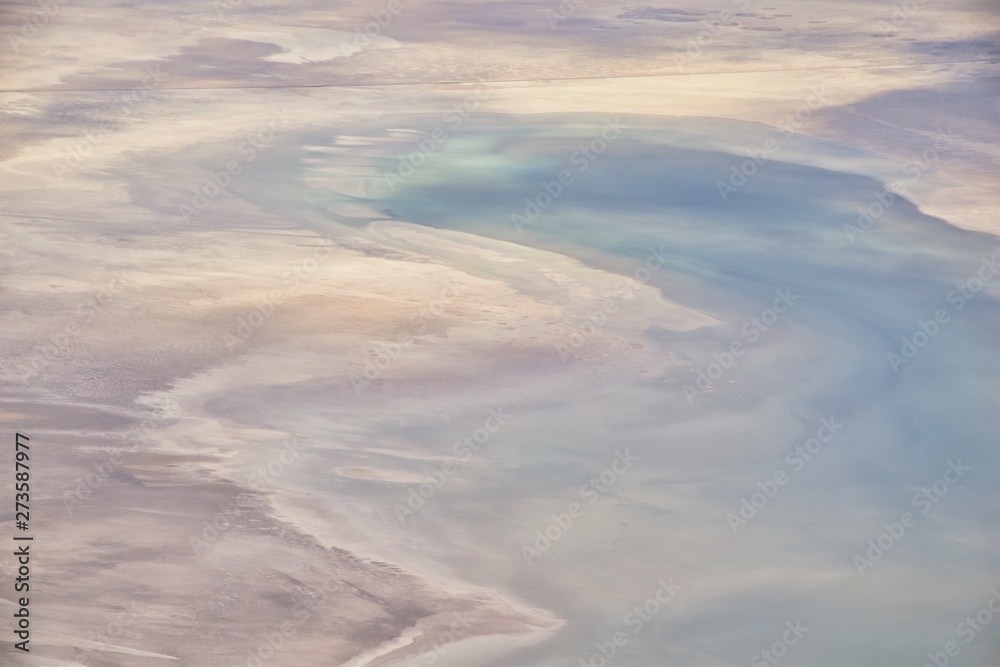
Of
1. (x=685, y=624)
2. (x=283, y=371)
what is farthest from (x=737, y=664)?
(x=283, y=371)

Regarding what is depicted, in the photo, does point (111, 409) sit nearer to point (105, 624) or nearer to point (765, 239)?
point (105, 624)

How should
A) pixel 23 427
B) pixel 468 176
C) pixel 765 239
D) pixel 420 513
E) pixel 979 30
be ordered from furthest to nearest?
pixel 979 30, pixel 468 176, pixel 765 239, pixel 23 427, pixel 420 513

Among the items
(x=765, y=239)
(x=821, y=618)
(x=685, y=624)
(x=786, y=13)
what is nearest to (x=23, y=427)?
(x=685, y=624)

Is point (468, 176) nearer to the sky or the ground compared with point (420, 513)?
nearer to the sky

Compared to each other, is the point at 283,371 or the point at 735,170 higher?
the point at 735,170

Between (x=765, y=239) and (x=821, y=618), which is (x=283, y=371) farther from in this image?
(x=765, y=239)

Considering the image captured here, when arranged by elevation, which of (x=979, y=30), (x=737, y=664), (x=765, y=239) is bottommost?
(x=737, y=664)

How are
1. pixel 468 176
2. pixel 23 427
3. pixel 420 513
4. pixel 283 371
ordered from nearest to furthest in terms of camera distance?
pixel 420 513 → pixel 23 427 → pixel 283 371 → pixel 468 176

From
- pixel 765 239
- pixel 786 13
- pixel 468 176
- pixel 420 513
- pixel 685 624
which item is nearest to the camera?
pixel 685 624

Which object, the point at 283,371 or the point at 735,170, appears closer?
the point at 283,371
